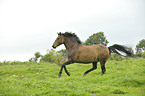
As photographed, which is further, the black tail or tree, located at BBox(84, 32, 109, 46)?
tree, located at BBox(84, 32, 109, 46)

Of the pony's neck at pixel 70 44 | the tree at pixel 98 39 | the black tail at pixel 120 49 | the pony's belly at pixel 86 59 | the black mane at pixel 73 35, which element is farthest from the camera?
the tree at pixel 98 39

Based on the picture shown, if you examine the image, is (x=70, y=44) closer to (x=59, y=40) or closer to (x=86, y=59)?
(x=59, y=40)

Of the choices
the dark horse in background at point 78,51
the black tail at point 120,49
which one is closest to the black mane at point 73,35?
the dark horse in background at point 78,51

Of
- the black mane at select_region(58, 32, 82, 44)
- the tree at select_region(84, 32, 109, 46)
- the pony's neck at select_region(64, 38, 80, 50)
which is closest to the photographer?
the pony's neck at select_region(64, 38, 80, 50)

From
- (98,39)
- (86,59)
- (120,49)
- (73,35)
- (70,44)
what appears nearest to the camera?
(86,59)

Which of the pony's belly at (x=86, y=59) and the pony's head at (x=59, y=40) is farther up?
the pony's head at (x=59, y=40)

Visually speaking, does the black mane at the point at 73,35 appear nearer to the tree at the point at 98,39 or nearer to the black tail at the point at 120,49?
the black tail at the point at 120,49

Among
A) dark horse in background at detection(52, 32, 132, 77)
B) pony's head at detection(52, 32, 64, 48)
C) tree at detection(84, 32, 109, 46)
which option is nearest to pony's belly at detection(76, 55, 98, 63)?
dark horse in background at detection(52, 32, 132, 77)

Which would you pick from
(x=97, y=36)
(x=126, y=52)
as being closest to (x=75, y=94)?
(x=126, y=52)

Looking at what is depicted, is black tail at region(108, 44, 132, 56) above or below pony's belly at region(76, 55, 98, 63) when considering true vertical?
above

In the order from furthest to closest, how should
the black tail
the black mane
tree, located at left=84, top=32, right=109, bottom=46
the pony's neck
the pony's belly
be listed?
tree, located at left=84, top=32, right=109, bottom=46
the black tail
the black mane
the pony's neck
the pony's belly

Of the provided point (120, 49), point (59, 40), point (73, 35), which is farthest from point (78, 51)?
point (120, 49)

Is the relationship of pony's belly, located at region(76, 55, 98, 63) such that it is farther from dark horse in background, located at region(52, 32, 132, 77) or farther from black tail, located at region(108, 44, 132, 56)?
black tail, located at region(108, 44, 132, 56)

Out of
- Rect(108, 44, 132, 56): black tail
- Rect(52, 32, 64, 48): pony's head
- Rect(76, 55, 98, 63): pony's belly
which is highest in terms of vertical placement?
Rect(52, 32, 64, 48): pony's head
